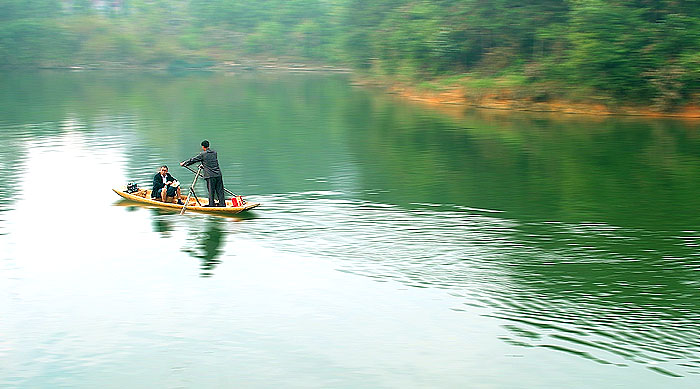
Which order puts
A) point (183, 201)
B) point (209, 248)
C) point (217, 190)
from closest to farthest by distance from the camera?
point (209, 248), point (217, 190), point (183, 201)

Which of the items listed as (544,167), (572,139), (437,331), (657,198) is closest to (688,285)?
(437,331)

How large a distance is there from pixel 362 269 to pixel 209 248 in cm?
364

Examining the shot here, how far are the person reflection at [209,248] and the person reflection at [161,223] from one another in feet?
2.69

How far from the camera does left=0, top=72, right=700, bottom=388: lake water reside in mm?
12617

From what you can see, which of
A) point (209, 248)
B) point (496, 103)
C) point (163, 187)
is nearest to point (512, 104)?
point (496, 103)

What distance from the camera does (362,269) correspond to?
1722 centimetres

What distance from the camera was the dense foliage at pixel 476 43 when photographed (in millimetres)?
44469

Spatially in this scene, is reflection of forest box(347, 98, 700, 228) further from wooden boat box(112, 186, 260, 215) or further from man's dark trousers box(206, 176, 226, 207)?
man's dark trousers box(206, 176, 226, 207)

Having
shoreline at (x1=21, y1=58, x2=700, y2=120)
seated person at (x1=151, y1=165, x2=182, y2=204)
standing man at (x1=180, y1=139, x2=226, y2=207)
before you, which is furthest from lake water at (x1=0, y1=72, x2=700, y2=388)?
shoreline at (x1=21, y1=58, x2=700, y2=120)

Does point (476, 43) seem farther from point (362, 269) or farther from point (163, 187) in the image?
point (362, 269)

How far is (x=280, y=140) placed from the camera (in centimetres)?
3838

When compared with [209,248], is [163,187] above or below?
above

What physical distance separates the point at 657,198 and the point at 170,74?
79.1m

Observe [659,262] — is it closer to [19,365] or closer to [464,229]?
[464,229]
